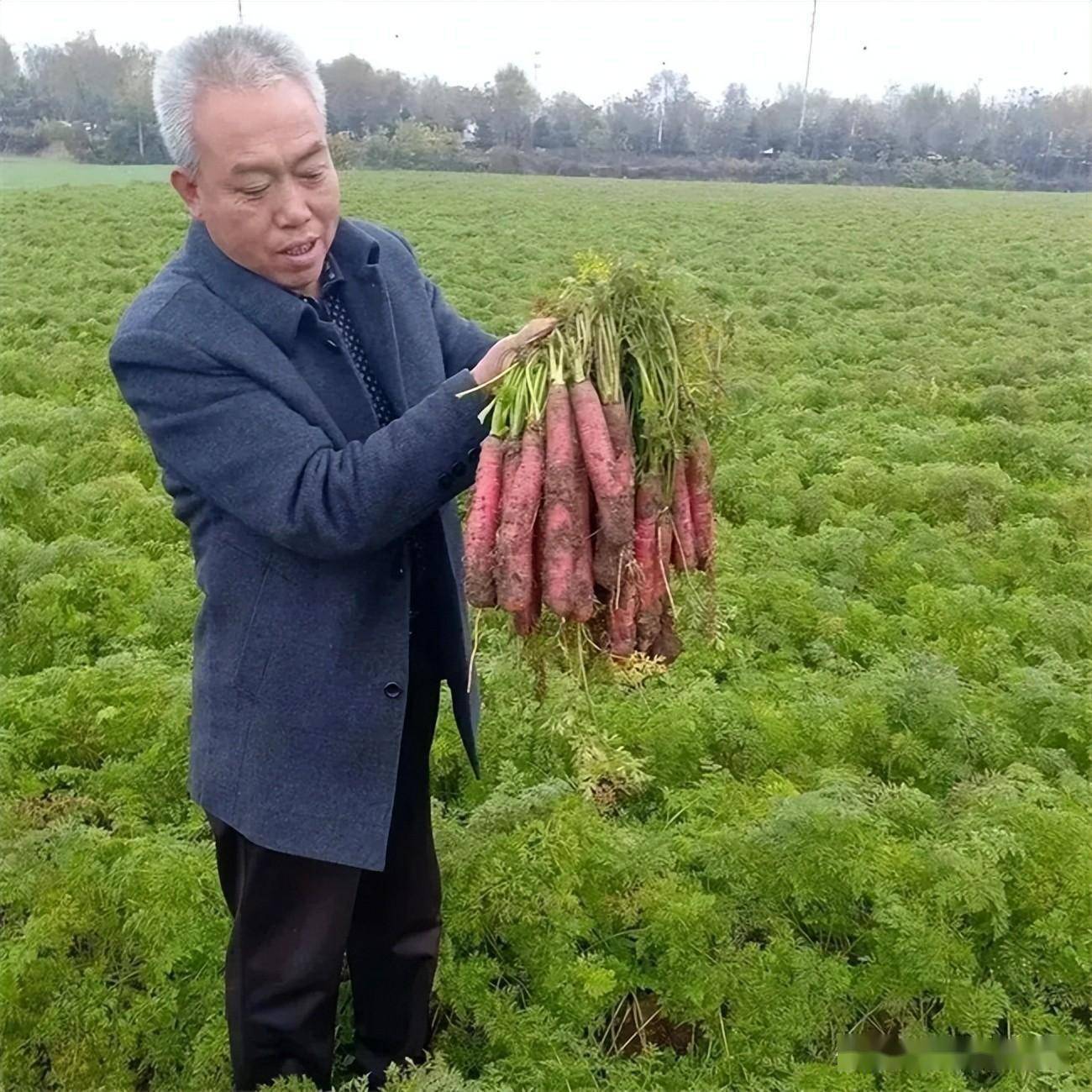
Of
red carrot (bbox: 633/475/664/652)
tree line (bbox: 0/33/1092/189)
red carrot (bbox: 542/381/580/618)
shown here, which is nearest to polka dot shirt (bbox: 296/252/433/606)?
red carrot (bbox: 542/381/580/618)

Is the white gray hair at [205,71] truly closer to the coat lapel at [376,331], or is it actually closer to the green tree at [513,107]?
the coat lapel at [376,331]

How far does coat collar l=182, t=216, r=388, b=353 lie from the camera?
236cm

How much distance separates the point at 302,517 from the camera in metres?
2.24

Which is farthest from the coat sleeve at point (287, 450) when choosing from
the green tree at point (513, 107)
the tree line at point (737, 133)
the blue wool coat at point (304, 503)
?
the green tree at point (513, 107)

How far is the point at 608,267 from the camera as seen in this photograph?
8.63 feet

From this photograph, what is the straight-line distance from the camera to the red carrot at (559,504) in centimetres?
246

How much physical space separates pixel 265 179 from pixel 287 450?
60 cm

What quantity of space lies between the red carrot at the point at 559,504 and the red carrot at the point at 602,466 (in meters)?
0.03

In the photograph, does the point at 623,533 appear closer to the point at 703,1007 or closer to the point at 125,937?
the point at 703,1007

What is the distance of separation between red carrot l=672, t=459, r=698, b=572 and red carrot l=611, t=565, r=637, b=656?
0.21 m

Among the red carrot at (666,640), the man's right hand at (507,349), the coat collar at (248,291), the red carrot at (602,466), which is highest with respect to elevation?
the coat collar at (248,291)

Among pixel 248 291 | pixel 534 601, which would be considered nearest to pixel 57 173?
pixel 248 291

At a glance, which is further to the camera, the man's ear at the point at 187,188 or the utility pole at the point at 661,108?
the utility pole at the point at 661,108

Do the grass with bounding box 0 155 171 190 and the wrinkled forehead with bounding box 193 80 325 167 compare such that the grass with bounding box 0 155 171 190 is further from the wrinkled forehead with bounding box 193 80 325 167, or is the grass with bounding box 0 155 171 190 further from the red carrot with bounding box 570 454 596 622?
the red carrot with bounding box 570 454 596 622
